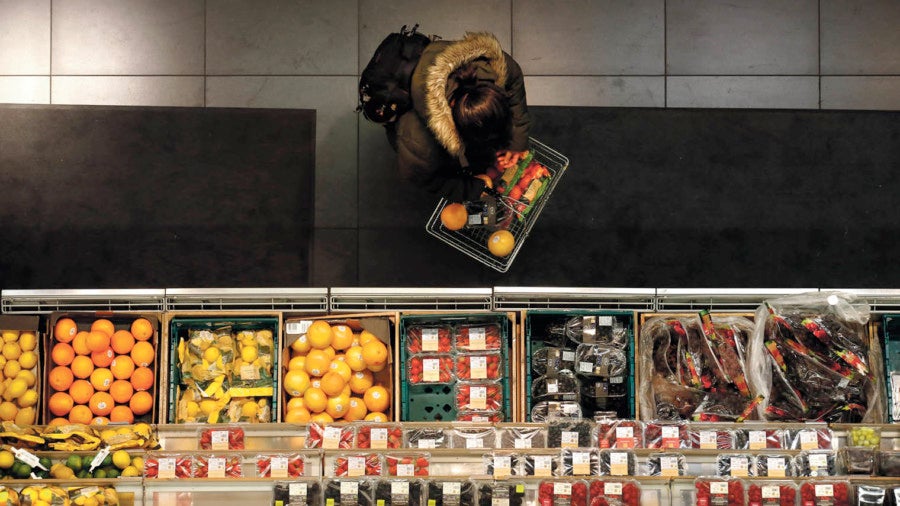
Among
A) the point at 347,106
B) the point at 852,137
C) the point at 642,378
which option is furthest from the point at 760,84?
the point at 347,106

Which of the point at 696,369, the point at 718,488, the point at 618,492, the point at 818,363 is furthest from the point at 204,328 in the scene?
the point at 818,363

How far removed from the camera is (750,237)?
6508 mm

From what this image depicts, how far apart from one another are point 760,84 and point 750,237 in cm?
107

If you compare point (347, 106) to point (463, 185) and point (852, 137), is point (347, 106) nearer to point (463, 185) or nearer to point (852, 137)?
point (463, 185)

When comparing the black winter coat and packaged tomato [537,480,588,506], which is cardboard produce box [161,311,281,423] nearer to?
the black winter coat

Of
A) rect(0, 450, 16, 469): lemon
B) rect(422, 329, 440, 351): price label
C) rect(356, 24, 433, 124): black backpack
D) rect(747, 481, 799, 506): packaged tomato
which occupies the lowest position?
rect(747, 481, 799, 506): packaged tomato

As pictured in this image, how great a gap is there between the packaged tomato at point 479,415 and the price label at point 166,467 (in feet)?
5.24

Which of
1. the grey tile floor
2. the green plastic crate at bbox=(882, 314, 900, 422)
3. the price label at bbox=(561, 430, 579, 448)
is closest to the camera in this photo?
the price label at bbox=(561, 430, 579, 448)

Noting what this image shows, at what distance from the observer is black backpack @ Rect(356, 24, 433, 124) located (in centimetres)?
545

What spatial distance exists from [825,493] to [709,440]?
24.8 inches

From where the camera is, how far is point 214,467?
16.0ft

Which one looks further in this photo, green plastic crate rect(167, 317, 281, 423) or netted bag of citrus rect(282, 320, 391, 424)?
green plastic crate rect(167, 317, 281, 423)

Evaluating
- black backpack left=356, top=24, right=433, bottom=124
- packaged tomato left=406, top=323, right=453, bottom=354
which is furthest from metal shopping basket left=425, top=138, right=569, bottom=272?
black backpack left=356, top=24, right=433, bottom=124

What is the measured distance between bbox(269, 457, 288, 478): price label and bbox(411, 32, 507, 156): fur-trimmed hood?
1.82 metres
